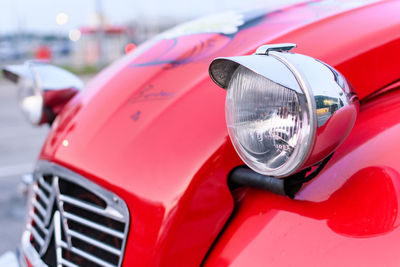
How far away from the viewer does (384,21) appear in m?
1.34

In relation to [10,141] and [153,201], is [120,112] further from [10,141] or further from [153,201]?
[10,141]

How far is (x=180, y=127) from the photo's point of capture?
49.4 inches

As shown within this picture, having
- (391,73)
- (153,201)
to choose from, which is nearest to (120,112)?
(153,201)

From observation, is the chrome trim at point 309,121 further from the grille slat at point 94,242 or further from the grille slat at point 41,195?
the grille slat at point 41,195

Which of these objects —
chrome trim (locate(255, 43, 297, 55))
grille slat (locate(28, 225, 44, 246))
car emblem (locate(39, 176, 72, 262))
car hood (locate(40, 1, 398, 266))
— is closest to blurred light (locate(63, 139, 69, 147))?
car hood (locate(40, 1, 398, 266))

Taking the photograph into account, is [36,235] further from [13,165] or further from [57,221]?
[13,165]

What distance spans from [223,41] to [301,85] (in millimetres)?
701

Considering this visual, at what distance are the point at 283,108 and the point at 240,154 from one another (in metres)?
0.16

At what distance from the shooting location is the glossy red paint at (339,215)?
3.06ft

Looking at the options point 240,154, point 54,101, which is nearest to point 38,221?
point 54,101

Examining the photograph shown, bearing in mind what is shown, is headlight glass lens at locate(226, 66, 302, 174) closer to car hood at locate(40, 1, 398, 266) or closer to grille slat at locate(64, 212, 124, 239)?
car hood at locate(40, 1, 398, 266)

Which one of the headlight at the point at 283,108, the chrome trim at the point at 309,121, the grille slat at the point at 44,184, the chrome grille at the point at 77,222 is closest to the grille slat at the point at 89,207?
the chrome grille at the point at 77,222

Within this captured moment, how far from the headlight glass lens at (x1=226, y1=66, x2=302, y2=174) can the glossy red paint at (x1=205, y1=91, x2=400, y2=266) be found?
17 centimetres

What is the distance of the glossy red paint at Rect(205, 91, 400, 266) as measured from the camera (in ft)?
3.06
